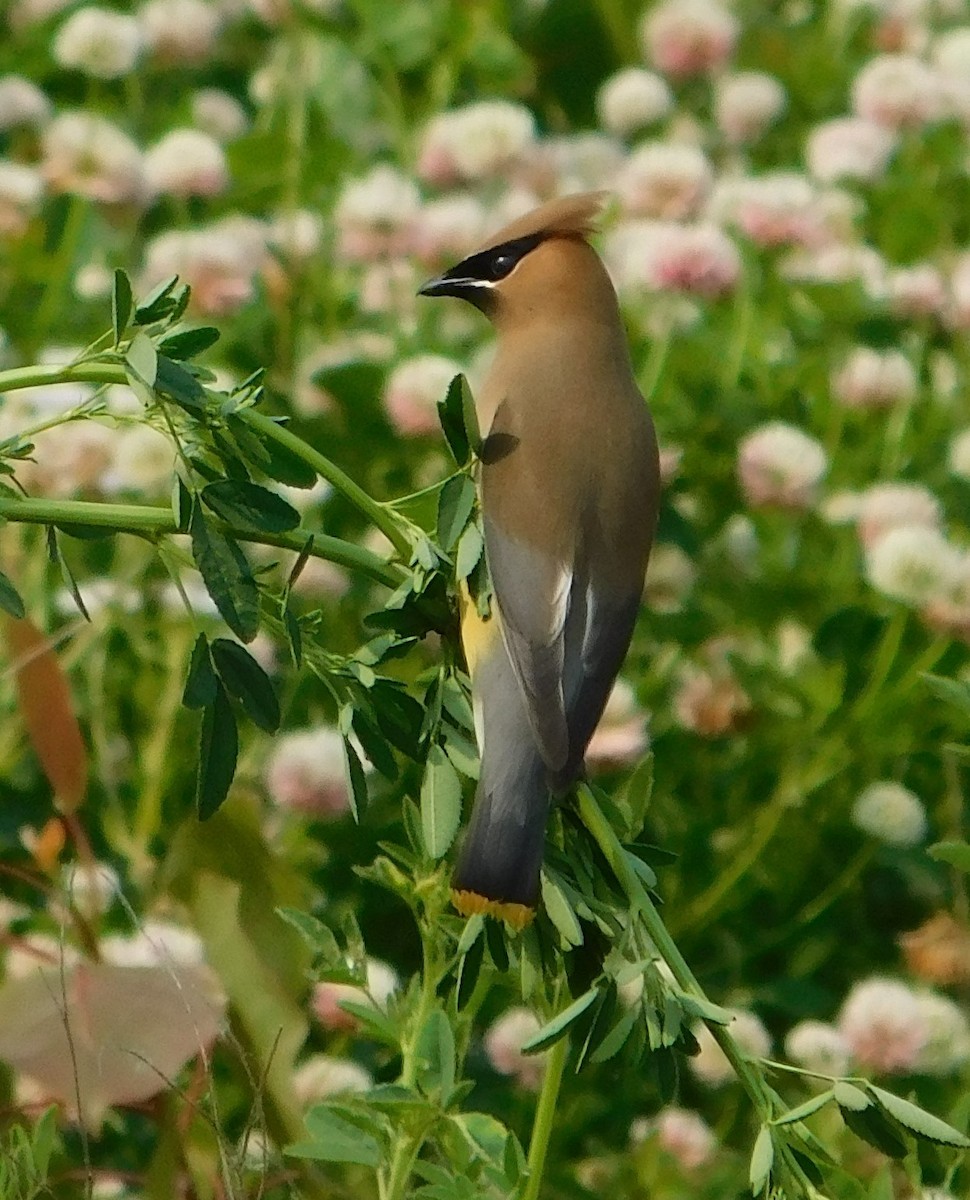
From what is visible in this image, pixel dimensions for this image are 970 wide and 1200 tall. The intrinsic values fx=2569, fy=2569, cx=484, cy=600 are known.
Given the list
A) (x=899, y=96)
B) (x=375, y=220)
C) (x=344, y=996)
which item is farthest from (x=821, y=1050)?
(x=899, y=96)

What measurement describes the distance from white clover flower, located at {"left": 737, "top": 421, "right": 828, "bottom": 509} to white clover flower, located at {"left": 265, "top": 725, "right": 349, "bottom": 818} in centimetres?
75

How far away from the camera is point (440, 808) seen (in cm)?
180

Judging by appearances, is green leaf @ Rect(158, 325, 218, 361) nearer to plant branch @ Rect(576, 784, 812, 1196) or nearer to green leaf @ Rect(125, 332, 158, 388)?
green leaf @ Rect(125, 332, 158, 388)

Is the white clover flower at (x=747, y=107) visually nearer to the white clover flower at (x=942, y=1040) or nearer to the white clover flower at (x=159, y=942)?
the white clover flower at (x=942, y=1040)

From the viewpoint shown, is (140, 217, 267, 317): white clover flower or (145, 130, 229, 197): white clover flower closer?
(140, 217, 267, 317): white clover flower

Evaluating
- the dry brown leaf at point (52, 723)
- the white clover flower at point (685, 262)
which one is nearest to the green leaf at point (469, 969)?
the dry brown leaf at point (52, 723)

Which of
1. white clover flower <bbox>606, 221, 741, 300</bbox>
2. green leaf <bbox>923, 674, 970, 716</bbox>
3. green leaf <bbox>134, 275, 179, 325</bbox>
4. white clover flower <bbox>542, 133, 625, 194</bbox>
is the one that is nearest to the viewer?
green leaf <bbox>134, 275, 179, 325</bbox>

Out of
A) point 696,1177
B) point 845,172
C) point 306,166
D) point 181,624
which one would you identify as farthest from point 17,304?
point 696,1177

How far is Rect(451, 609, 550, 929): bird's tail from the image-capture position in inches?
68.5

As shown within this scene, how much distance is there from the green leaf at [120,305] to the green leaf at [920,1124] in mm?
709

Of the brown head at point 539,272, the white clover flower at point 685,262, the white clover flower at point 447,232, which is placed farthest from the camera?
the white clover flower at point 447,232

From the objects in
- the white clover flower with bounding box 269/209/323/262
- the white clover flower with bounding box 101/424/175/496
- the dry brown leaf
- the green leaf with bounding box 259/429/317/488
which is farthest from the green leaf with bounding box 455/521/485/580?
the white clover flower with bounding box 269/209/323/262

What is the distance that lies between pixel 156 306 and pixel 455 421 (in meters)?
0.24

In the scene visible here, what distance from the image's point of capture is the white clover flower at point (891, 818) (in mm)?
3123
